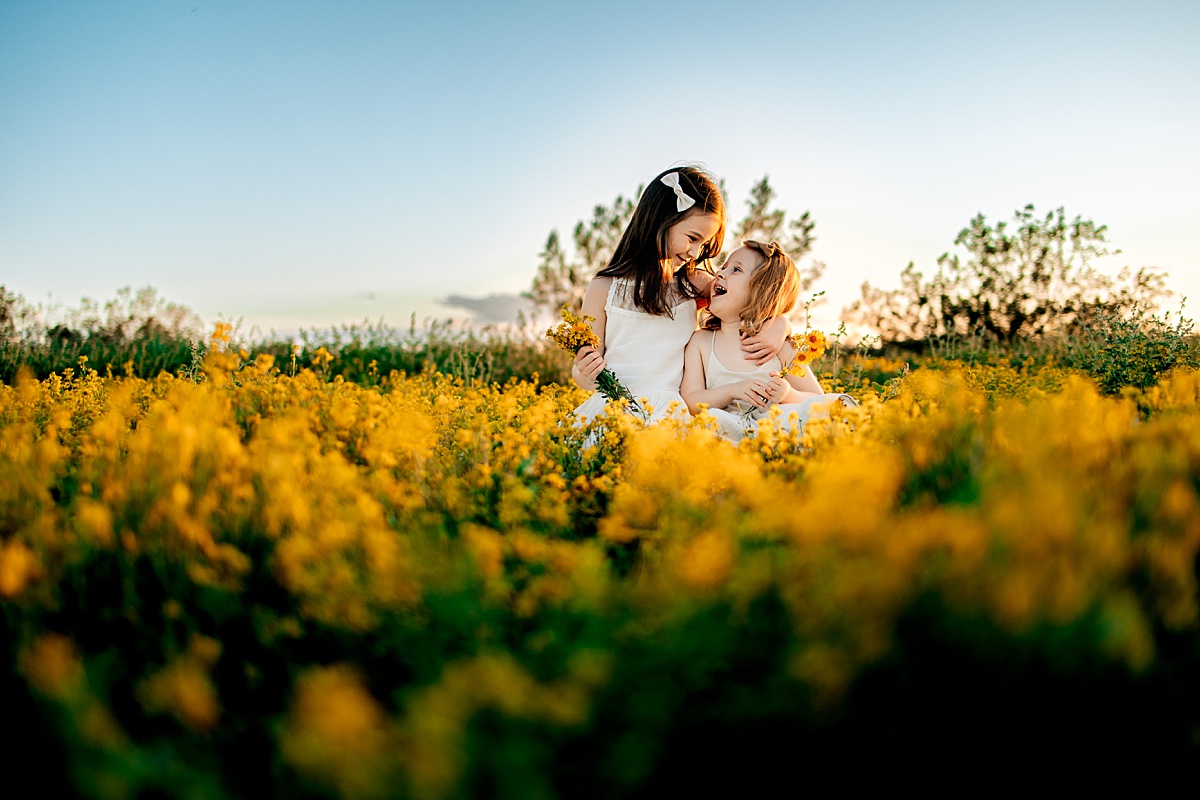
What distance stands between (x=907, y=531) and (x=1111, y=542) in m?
0.29

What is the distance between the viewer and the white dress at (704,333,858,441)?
3.71 metres

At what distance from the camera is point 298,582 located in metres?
1.47

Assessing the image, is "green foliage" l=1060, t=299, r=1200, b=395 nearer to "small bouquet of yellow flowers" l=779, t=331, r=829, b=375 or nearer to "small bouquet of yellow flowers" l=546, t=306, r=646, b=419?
"small bouquet of yellow flowers" l=779, t=331, r=829, b=375

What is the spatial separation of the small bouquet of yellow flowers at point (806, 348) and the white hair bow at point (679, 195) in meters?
1.08

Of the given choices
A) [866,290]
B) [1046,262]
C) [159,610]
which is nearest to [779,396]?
[159,610]

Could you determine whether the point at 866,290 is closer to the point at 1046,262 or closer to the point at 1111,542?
the point at 1046,262

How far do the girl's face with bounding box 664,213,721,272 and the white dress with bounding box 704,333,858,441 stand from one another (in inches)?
25.3

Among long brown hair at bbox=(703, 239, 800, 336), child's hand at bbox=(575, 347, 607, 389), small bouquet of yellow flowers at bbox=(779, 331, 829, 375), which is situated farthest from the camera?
child's hand at bbox=(575, 347, 607, 389)

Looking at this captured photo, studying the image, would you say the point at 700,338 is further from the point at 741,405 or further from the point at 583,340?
the point at 583,340

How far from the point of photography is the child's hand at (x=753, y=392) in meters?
3.81

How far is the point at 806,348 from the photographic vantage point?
12.8ft

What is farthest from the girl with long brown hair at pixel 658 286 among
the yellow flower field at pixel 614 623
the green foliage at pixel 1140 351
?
the green foliage at pixel 1140 351

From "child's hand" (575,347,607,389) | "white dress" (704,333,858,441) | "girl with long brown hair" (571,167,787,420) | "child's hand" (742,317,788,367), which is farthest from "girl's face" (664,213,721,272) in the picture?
"child's hand" (575,347,607,389)

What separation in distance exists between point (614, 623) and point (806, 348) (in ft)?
9.85
